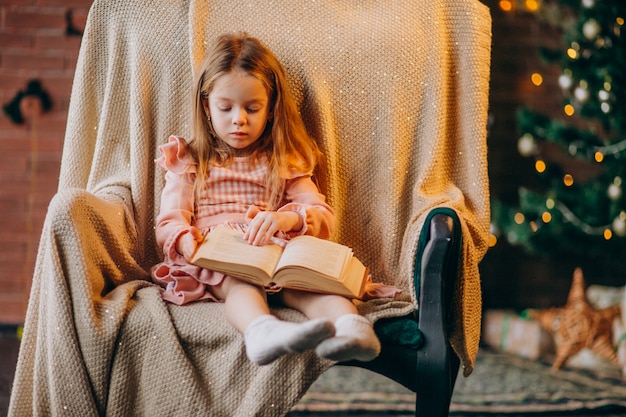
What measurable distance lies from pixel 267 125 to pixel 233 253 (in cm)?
40

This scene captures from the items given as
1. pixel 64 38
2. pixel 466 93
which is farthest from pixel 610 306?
pixel 64 38

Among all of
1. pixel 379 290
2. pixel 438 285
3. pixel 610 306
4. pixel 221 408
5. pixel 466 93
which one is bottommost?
pixel 610 306

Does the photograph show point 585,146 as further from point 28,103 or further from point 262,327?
point 28,103

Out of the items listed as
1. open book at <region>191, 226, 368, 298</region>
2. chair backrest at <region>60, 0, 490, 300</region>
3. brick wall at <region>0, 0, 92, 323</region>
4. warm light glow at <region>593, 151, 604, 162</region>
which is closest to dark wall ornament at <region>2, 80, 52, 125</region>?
brick wall at <region>0, 0, 92, 323</region>

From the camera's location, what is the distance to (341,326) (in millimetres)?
1344

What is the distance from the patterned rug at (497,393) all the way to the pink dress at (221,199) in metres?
0.76

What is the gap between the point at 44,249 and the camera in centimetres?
152

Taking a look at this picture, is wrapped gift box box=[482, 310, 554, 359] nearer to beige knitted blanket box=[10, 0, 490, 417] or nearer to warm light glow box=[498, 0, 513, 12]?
warm light glow box=[498, 0, 513, 12]

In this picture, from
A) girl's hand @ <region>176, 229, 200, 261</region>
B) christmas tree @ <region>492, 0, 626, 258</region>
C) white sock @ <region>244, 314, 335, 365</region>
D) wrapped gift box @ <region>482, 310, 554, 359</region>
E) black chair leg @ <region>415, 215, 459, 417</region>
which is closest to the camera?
white sock @ <region>244, 314, 335, 365</region>

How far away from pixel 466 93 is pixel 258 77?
20.2 inches

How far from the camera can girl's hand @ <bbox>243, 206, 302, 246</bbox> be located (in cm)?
153

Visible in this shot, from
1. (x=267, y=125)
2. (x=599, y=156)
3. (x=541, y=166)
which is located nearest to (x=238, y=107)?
(x=267, y=125)

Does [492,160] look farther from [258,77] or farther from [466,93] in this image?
[258,77]

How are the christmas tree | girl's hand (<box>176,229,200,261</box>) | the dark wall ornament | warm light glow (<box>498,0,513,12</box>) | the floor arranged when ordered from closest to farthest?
girl's hand (<box>176,229,200,261</box>)
the floor
the christmas tree
the dark wall ornament
warm light glow (<box>498,0,513,12</box>)
